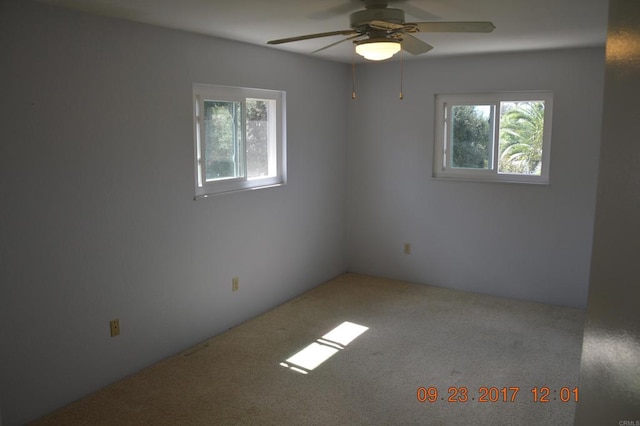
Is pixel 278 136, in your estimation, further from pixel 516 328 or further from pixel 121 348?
pixel 516 328

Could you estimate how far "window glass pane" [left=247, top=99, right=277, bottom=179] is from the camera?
4293 millimetres

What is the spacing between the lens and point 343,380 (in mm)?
3287

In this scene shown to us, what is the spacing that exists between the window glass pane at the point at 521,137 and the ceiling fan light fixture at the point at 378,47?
2476mm

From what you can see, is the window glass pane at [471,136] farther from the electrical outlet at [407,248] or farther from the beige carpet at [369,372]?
the beige carpet at [369,372]

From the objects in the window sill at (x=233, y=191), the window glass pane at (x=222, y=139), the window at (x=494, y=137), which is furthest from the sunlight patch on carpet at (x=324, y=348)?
the window at (x=494, y=137)

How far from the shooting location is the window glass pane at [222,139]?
12.7ft

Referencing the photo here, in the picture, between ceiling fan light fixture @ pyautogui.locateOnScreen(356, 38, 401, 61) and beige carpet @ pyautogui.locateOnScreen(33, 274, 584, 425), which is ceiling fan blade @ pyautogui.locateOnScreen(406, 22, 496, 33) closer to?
ceiling fan light fixture @ pyautogui.locateOnScreen(356, 38, 401, 61)

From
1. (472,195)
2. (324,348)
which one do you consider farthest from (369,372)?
(472,195)

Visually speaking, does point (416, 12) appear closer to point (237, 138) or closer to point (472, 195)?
point (237, 138)

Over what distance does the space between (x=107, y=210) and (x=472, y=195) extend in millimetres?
3293

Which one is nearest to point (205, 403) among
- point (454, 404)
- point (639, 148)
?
point (454, 404)
